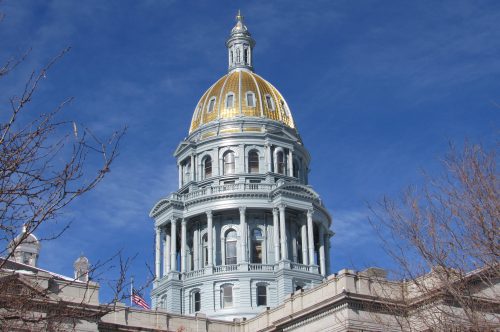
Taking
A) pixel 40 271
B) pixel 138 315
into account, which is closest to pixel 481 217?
pixel 40 271

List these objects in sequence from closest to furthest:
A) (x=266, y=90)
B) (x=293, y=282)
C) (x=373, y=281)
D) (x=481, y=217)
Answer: (x=481, y=217) → (x=373, y=281) → (x=293, y=282) → (x=266, y=90)

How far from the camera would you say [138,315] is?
53.0 m

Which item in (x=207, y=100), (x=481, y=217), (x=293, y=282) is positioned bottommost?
(x=481, y=217)

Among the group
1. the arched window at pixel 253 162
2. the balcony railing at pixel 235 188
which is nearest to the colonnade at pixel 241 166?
the arched window at pixel 253 162

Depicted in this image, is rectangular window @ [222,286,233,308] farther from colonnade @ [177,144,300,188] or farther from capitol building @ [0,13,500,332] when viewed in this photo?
colonnade @ [177,144,300,188]

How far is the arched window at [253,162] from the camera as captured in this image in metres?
77.1

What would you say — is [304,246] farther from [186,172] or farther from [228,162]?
[186,172]

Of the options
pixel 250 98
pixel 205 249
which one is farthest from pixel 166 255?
pixel 250 98

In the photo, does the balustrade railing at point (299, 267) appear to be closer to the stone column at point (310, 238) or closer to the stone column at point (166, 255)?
the stone column at point (310, 238)

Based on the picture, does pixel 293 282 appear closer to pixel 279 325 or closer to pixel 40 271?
pixel 279 325

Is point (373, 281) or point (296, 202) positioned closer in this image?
point (373, 281)

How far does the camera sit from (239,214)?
7350 cm

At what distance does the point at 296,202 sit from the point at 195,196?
860 cm

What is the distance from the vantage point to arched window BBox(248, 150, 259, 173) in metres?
77.1
